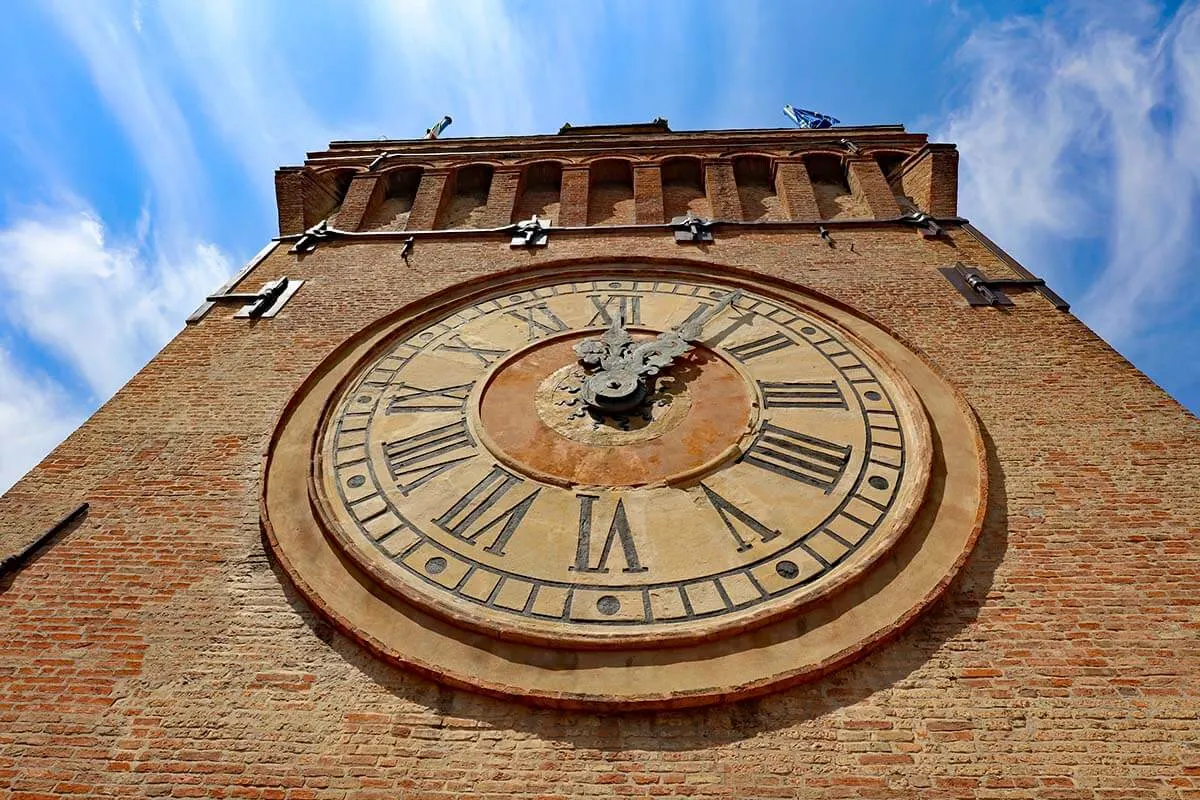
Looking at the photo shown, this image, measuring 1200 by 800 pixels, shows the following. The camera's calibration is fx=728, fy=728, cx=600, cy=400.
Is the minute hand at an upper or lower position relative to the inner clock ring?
upper

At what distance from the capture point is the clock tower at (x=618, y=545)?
3.51 metres

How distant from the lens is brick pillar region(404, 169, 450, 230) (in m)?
9.02

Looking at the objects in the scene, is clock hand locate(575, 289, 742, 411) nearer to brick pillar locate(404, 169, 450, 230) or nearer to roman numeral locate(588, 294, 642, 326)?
roman numeral locate(588, 294, 642, 326)

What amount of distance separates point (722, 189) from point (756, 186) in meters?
1.01

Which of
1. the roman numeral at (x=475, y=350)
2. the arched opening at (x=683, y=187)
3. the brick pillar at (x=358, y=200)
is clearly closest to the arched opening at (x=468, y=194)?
the brick pillar at (x=358, y=200)

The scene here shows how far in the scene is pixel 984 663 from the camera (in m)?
3.78

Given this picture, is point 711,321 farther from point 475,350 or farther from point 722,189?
point 722,189

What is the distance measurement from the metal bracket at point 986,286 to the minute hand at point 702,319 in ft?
7.05

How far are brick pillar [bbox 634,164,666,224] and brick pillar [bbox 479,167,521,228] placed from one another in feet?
5.20

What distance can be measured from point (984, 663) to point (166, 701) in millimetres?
4255

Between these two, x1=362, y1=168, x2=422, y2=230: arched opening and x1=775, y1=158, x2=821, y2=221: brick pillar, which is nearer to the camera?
x1=775, y1=158, x2=821, y2=221: brick pillar

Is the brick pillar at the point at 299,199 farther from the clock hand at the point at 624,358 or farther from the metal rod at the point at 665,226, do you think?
the clock hand at the point at 624,358

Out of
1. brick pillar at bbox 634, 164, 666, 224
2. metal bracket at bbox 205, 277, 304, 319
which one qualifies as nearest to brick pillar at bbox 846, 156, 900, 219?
brick pillar at bbox 634, 164, 666, 224

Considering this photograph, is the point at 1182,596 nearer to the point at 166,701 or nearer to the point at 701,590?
the point at 701,590
